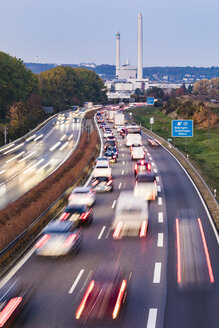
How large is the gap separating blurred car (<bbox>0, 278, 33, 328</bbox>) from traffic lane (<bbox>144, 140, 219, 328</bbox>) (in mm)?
5121

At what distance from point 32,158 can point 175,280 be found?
46918mm

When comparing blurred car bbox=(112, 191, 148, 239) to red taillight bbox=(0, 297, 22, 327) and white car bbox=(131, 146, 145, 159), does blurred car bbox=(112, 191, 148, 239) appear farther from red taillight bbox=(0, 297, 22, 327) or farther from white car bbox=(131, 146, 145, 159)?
white car bbox=(131, 146, 145, 159)

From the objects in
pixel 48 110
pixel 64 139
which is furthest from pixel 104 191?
pixel 48 110

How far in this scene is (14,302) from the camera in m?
15.4

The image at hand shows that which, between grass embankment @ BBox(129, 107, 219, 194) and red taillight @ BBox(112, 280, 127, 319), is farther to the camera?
grass embankment @ BBox(129, 107, 219, 194)

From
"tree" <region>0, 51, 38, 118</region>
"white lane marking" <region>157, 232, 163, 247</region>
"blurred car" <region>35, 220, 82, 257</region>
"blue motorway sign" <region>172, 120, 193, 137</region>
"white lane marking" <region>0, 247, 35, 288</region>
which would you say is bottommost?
"white lane marking" <region>0, 247, 35, 288</region>

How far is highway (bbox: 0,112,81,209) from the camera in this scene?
4337 cm

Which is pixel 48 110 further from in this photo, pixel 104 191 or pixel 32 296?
pixel 32 296

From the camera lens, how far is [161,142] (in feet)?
252

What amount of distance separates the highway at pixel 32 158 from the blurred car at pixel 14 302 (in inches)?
696

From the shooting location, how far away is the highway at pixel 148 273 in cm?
1554

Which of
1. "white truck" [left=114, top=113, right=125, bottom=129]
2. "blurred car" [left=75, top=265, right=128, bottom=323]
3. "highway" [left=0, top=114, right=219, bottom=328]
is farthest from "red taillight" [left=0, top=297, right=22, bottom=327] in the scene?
"white truck" [left=114, top=113, right=125, bottom=129]

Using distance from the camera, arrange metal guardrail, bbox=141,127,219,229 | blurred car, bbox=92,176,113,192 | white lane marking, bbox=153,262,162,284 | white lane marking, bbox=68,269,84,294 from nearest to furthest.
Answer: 1. white lane marking, bbox=68,269,84,294
2. white lane marking, bbox=153,262,162,284
3. metal guardrail, bbox=141,127,219,229
4. blurred car, bbox=92,176,113,192

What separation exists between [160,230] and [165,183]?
14.9 meters
